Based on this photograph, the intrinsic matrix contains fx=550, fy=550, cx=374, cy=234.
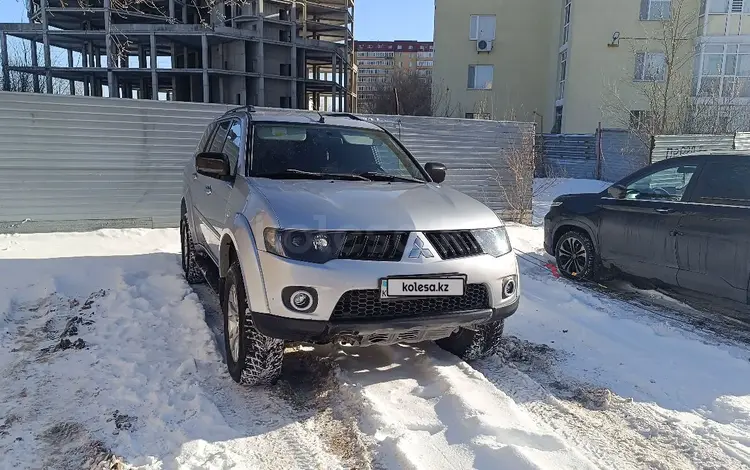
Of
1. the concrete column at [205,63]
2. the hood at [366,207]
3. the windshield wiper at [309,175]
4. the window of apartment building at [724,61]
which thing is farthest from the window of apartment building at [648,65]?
the hood at [366,207]

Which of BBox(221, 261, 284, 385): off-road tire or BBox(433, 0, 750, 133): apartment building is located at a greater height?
BBox(433, 0, 750, 133): apartment building

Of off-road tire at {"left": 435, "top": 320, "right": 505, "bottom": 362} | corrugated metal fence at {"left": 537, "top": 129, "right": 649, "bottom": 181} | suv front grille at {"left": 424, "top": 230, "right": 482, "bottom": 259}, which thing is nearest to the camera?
suv front grille at {"left": 424, "top": 230, "right": 482, "bottom": 259}

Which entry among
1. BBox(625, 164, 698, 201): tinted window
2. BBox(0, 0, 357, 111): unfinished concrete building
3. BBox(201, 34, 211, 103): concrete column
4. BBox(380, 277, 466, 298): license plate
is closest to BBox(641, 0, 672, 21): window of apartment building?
BBox(0, 0, 357, 111): unfinished concrete building

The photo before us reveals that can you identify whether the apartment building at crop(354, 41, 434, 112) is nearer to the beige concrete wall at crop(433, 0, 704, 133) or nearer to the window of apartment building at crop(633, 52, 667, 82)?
the beige concrete wall at crop(433, 0, 704, 133)

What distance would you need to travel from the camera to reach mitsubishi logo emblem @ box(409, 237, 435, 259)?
331cm

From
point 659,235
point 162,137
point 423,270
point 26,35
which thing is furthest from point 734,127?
point 26,35

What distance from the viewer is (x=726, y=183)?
5.23 m

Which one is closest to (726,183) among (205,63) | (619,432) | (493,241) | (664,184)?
(664,184)

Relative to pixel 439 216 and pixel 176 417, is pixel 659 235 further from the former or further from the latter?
pixel 176 417

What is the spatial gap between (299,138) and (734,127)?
20.1 m

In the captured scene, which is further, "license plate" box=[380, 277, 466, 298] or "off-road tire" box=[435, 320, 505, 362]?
"off-road tire" box=[435, 320, 505, 362]

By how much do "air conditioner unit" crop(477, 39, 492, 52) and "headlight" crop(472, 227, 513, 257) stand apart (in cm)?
3402

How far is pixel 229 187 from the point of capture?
427 centimetres

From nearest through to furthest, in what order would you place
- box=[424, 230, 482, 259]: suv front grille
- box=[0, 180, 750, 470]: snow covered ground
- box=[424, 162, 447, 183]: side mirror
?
box=[0, 180, 750, 470]: snow covered ground < box=[424, 230, 482, 259]: suv front grille < box=[424, 162, 447, 183]: side mirror
